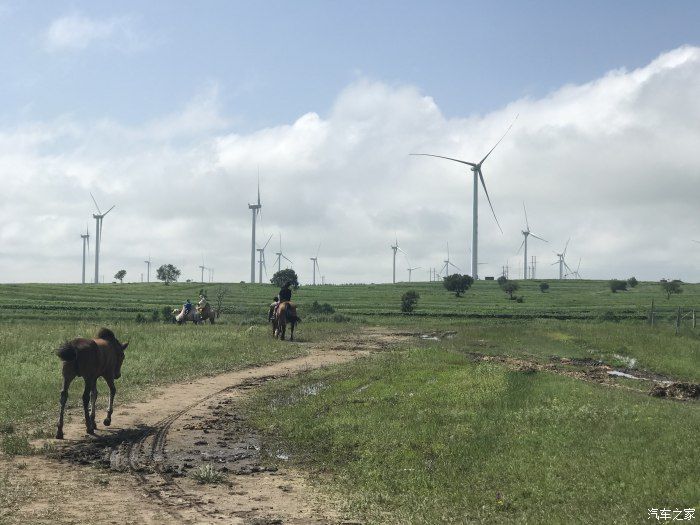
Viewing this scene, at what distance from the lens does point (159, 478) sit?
472 inches

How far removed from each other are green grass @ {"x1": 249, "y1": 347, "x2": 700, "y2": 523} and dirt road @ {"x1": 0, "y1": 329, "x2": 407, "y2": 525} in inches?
31.5

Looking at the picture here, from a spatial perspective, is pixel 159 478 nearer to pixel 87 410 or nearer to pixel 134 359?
pixel 87 410

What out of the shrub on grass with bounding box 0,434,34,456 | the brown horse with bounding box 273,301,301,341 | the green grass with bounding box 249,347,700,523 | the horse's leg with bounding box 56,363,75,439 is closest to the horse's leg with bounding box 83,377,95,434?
the horse's leg with bounding box 56,363,75,439

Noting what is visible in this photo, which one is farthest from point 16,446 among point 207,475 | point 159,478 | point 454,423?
point 454,423

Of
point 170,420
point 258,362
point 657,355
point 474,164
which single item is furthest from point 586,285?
point 170,420

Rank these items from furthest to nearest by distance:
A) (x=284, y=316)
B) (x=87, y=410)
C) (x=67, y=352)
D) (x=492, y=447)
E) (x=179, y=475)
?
(x=284, y=316) → (x=87, y=410) → (x=67, y=352) → (x=492, y=447) → (x=179, y=475)

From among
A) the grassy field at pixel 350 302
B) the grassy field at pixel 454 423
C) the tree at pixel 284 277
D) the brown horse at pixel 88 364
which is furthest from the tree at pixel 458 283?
the brown horse at pixel 88 364

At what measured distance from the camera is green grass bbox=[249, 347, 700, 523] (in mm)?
10422

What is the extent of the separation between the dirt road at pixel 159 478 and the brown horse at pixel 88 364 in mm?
443

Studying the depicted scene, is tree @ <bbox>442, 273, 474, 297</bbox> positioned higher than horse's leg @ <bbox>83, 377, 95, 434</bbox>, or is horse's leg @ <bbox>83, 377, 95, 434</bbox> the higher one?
tree @ <bbox>442, 273, 474, 297</bbox>

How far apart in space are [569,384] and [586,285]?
12996 centimetres

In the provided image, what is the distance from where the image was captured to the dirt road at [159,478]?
10078 millimetres

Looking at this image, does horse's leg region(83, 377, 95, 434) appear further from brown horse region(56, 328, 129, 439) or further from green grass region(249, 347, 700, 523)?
green grass region(249, 347, 700, 523)

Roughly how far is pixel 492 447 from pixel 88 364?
839 cm
